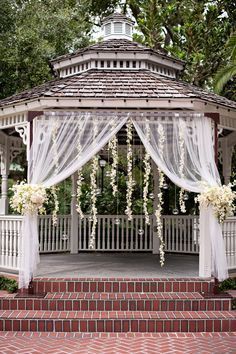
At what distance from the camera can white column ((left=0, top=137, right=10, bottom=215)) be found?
10.0 metres

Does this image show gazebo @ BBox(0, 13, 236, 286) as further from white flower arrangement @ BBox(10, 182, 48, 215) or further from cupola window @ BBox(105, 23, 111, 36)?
cupola window @ BBox(105, 23, 111, 36)

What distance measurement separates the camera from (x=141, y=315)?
6.90m

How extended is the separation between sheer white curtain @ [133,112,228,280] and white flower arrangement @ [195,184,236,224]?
0.13 meters

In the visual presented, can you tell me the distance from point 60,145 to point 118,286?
259 centimetres

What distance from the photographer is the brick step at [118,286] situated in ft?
25.2

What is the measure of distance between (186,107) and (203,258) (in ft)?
8.73

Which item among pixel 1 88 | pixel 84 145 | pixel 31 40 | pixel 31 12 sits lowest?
pixel 84 145

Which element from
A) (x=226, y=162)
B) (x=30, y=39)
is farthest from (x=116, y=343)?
(x=30, y=39)

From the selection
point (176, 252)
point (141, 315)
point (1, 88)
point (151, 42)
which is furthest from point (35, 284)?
point (151, 42)

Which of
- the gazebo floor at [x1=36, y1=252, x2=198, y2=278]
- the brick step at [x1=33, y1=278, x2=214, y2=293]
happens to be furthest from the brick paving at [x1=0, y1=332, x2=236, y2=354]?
the gazebo floor at [x1=36, y1=252, x2=198, y2=278]

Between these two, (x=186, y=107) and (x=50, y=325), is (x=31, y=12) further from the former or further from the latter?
(x=50, y=325)

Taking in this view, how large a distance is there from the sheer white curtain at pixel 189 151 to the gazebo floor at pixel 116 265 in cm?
122

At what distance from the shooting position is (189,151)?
7.90 m

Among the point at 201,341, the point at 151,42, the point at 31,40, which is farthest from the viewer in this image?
the point at 151,42
